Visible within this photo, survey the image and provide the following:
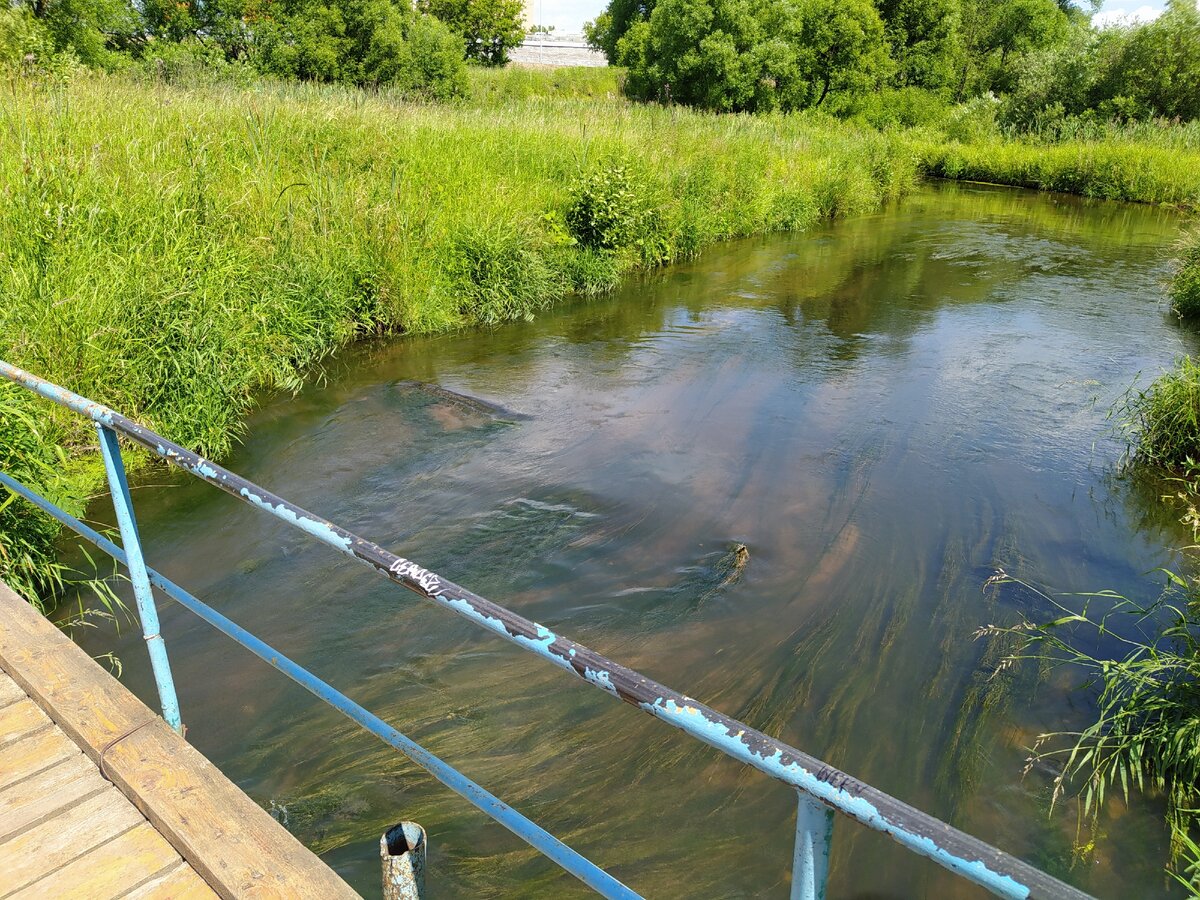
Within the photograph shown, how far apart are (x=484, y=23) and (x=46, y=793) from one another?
2188 inches

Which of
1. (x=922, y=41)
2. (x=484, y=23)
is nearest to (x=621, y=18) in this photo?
(x=484, y=23)

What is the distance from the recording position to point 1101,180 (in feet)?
80.4

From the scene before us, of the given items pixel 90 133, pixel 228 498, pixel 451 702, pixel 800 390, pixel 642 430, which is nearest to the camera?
pixel 451 702

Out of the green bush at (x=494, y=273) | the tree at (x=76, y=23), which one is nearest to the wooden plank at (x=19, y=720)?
the green bush at (x=494, y=273)

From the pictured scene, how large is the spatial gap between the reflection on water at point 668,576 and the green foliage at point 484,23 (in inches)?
1806

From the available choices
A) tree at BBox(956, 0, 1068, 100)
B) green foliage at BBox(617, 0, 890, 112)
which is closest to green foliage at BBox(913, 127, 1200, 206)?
green foliage at BBox(617, 0, 890, 112)

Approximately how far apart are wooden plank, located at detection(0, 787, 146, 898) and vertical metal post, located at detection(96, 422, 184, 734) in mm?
303

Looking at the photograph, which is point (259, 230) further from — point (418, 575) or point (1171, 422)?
point (1171, 422)

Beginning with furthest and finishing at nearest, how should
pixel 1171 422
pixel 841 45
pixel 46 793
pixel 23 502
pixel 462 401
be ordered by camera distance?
pixel 841 45, pixel 462 401, pixel 1171 422, pixel 23 502, pixel 46 793

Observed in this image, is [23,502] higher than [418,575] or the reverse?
the reverse

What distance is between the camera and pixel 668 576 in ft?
18.9

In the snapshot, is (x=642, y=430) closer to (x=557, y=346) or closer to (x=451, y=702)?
(x=557, y=346)

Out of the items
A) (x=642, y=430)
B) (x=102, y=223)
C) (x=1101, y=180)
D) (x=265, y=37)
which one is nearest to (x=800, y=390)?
(x=642, y=430)

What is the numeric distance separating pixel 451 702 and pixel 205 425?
148 inches
